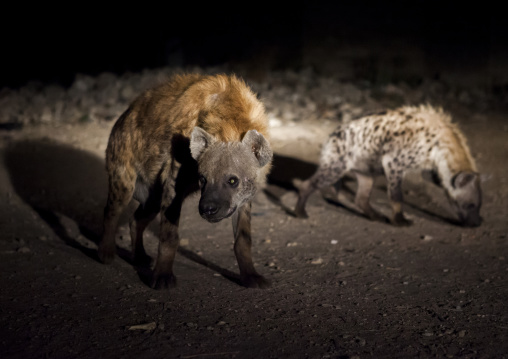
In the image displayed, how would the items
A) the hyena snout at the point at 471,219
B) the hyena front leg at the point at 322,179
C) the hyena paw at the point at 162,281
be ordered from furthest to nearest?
1. the hyena front leg at the point at 322,179
2. the hyena snout at the point at 471,219
3. the hyena paw at the point at 162,281

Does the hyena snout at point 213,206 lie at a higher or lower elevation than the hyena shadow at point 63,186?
higher

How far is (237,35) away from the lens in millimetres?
9508

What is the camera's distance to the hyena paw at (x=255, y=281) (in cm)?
278

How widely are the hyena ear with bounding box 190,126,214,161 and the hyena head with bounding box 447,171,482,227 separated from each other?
2257 millimetres

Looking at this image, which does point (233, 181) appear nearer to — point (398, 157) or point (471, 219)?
point (398, 157)

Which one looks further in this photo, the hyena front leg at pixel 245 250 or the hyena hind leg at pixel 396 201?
the hyena hind leg at pixel 396 201

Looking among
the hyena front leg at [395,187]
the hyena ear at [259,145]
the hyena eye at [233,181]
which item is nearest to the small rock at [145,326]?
the hyena eye at [233,181]

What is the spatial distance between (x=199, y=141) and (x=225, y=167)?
Answer: 0.16m

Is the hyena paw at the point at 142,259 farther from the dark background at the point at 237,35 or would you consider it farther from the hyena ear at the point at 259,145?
the dark background at the point at 237,35

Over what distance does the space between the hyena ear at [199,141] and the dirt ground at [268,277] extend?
2.18 ft

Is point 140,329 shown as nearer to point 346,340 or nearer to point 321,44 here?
point 346,340

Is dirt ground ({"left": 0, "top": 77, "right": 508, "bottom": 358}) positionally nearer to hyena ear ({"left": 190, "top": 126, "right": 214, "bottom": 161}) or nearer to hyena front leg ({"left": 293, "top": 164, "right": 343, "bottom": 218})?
hyena front leg ({"left": 293, "top": 164, "right": 343, "bottom": 218})

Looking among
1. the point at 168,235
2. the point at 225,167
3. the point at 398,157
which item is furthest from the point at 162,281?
the point at 398,157

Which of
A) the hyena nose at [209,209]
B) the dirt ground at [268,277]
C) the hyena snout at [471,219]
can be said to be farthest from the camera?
the hyena snout at [471,219]
